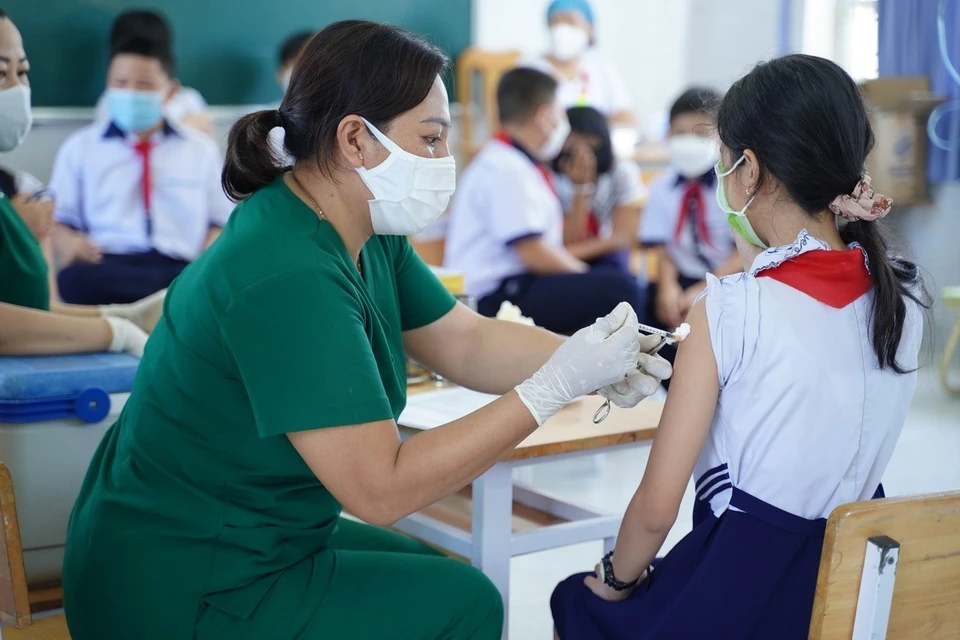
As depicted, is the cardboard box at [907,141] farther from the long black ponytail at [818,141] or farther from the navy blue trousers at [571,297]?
the long black ponytail at [818,141]

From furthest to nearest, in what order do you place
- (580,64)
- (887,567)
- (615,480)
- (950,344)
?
(580,64) < (950,344) < (615,480) < (887,567)

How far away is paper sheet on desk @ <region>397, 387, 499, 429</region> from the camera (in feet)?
5.72

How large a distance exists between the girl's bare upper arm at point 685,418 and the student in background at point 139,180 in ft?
8.43

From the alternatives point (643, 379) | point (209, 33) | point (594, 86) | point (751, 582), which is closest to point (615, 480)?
point (643, 379)

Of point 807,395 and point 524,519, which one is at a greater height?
point 807,395

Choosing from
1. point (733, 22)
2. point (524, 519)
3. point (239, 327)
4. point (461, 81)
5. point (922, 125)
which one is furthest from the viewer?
point (733, 22)

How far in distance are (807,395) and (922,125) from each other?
3090 millimetres

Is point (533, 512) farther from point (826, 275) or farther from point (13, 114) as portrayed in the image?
point (13, 114)

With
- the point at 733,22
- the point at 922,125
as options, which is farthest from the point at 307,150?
the point at 733,22

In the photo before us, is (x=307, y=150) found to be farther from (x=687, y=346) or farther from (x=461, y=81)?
(x=461, y=81)

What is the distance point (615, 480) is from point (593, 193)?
123 cm

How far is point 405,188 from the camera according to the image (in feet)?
4.58

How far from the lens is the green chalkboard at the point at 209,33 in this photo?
4230 mm

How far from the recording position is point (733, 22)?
618cm
